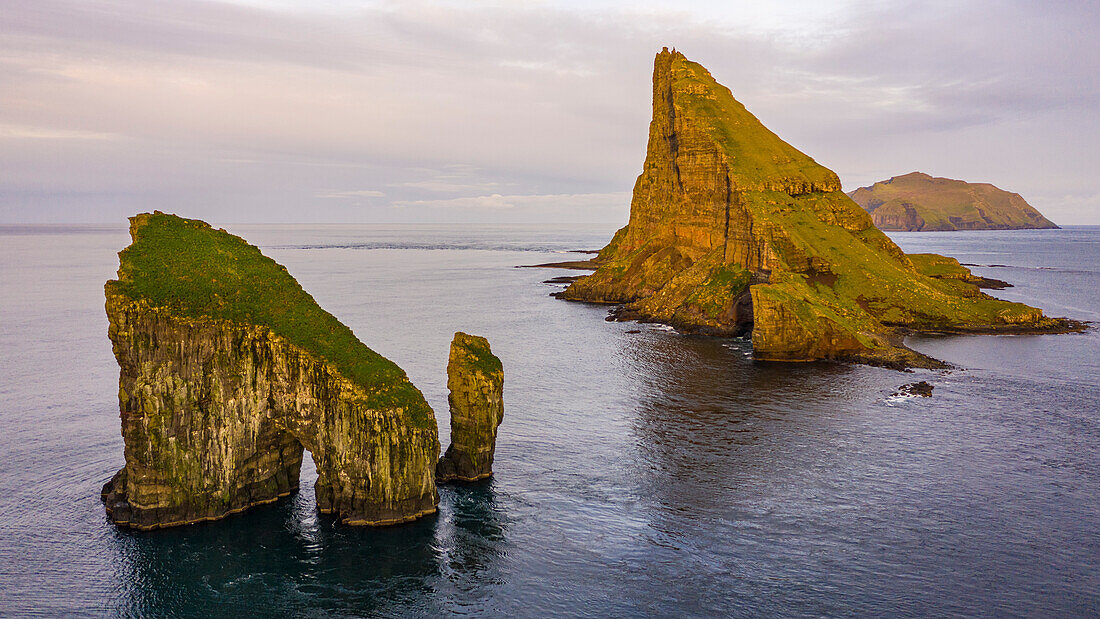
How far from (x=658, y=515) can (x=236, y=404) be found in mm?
24662

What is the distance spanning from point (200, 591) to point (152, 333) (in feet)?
45.2

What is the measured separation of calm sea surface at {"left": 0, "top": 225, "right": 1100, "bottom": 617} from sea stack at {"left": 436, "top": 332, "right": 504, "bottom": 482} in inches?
78.5

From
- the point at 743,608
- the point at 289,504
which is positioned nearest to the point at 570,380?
the point at 289,504

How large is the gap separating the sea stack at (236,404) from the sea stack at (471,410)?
5.30m

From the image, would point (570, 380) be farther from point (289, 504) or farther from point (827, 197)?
point (827, 197)

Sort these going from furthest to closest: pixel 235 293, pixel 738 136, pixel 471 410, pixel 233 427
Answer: pixel 738 136
pixel 471 410
pixel 235 293
pixel 233 427

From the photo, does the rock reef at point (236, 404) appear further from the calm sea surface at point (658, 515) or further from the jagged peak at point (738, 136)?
the jagged peak at point (738, 136)

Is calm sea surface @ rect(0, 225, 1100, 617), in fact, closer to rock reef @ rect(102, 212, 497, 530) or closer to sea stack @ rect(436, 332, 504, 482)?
rock reef @ rect(102, 212, 497, 530)

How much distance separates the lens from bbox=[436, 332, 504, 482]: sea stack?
43.6m

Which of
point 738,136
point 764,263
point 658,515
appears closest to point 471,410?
point 658,515

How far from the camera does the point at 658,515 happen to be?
4019cm

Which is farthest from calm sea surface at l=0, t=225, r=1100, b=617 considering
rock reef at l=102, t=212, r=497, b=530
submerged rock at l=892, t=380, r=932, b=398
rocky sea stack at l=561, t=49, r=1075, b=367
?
rocky sea stack at l=561, t=49, r=1075, b=367

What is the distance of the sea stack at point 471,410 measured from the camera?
43.6m

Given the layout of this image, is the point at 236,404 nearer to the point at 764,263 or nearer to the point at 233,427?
the point at 233,427
